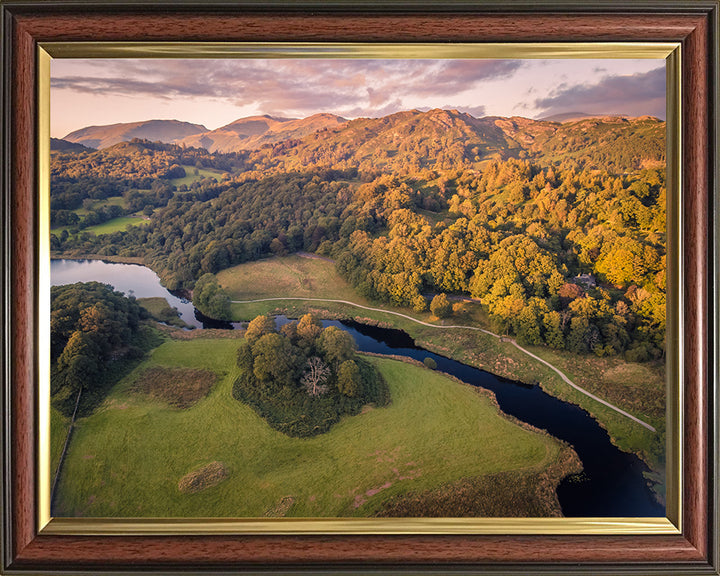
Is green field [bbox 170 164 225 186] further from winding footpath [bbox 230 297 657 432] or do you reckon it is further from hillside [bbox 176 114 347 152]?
winding footpath [bbox 230 297 657 432]

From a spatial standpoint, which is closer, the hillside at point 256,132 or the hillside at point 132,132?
the hillside at point 132,132

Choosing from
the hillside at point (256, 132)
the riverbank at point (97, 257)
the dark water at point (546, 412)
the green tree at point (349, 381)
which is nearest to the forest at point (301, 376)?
the green tree at point (349, 381)

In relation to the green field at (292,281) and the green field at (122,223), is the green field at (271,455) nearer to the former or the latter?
the green field at (292,281)

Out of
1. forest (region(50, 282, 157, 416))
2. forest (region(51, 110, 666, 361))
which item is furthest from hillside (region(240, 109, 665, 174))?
forest (region(50, 282, 157, 416))

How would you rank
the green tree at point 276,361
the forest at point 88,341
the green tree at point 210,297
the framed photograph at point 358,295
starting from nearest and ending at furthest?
1. the framed photograph at point 358,295
2. the forest at point 88,341
3. the green tree at point 276,361
4. the green tree at point 210,297

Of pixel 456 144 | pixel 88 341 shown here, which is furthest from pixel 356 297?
pixel 88 341
